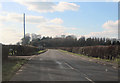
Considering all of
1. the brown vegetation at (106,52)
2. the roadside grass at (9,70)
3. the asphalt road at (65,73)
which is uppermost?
the brown vegetation at (106,52)

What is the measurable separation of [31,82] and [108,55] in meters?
19.7

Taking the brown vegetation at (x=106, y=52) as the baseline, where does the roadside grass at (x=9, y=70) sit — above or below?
below

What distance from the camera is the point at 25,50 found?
139 ft

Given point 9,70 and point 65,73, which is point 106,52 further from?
point 9,70

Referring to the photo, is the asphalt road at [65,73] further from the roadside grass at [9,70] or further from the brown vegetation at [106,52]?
the brown vegetation at [106,52]

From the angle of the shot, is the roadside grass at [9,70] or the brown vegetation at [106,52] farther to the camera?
the brown vegetation at [106,52]

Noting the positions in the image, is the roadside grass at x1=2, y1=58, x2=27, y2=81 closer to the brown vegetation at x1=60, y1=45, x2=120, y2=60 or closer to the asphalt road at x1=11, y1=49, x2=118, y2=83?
the asphalt road at x1=11, y1=49, x2=118, y2=83

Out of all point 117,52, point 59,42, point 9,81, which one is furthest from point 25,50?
point 59,42

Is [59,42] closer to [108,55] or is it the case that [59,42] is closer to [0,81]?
[108,55]

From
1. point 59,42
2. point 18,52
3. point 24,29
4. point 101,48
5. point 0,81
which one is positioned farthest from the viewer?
point 59,42

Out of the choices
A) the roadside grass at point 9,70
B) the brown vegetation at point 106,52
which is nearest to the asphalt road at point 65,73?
the roadside grass at point 9,70

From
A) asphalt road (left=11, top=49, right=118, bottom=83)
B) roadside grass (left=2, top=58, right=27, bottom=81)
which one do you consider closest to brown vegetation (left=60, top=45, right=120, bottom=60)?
asphalt road (left=11, top=49, right=118, bottom=83)

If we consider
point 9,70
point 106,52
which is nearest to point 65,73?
point 9,70

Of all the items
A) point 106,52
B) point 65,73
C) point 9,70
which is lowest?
point 65,73
